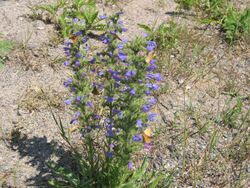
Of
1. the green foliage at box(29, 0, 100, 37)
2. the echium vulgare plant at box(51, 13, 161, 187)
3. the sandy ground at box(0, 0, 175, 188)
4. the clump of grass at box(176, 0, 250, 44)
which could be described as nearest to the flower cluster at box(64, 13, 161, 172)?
the echium vulgare plant at box(51, 13, 161, 187)

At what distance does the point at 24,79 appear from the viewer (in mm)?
4320

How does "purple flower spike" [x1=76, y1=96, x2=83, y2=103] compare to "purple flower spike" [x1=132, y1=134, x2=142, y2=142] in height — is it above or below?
above

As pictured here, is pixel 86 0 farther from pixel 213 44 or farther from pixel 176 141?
Answer: pixel 176 141

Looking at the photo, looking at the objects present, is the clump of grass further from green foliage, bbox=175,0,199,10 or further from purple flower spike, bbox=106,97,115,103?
purple flower spike, bbox=106,97,115,103

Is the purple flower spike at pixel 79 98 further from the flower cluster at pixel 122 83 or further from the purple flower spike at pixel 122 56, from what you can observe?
the purple flower spike at pixel 122 56

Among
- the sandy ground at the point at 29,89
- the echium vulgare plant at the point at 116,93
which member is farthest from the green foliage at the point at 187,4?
the echium vulgare plant at the point at 116,93

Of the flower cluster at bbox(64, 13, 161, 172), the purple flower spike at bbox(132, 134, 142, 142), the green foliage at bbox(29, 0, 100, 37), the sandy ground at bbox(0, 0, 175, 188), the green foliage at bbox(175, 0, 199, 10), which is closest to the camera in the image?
the flower cluster at bbox(64, 13, 161, 172)

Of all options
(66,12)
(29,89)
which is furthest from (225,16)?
(29,89)

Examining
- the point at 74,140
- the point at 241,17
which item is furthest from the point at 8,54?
the point at 241,17

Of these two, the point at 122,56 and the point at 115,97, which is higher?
the point at 122,56

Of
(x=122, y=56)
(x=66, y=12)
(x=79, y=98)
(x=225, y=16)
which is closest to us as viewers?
(x=122, y=56)

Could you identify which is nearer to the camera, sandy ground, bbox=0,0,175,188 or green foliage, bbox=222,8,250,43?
sandy ground, bbox=0,0,175,188

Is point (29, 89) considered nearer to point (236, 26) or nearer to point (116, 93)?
point (116, 93)

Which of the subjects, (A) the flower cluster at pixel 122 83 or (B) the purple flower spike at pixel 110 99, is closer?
(A) the flower cluster at pixel 122 83
